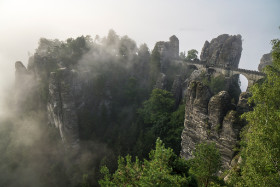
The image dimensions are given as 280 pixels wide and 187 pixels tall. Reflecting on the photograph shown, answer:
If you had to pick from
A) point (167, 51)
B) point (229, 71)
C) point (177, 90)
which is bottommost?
point (177, 90)

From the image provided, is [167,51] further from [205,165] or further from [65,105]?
[205,165]

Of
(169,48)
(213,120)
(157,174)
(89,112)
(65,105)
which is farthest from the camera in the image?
(169,48)

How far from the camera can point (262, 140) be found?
941 centimetres

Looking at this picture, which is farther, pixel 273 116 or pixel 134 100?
pixel 134 100

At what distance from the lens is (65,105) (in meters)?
34.7

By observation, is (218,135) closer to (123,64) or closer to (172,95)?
(172,95)

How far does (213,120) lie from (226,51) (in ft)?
94.2

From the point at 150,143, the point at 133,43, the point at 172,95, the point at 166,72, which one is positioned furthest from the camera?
the point at 133,43

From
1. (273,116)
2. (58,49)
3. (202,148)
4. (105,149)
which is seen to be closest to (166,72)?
(105,149)

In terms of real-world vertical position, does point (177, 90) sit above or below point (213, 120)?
above

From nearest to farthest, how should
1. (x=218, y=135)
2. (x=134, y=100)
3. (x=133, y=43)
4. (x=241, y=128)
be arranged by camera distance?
(x=241, y=128) → (x=218, y=135) → (x=134, y=100) → (x=133, y=43)

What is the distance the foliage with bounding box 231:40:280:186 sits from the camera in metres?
8.80

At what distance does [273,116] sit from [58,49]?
47.7m

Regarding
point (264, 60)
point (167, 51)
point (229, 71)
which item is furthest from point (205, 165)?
point (264, 60)
